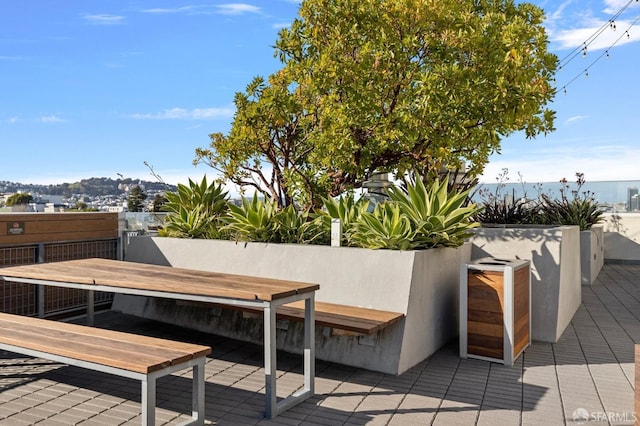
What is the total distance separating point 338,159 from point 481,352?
3.20 metres

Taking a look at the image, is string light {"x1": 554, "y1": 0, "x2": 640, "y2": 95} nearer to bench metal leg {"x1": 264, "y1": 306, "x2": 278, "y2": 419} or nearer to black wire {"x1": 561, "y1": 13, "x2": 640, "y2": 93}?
black wire {"x1": 561, "y1": 13, "x2": 640, "y2": 93}

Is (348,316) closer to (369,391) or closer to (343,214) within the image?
(369,391)

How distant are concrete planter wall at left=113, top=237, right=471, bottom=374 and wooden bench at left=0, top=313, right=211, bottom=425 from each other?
1560mm

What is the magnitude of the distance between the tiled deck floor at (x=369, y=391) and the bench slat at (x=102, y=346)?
0.54 meters

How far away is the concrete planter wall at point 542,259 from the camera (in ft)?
17.9

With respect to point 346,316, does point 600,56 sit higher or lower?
higher

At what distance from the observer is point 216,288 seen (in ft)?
11.7

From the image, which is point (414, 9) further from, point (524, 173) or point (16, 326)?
point (524, 173)

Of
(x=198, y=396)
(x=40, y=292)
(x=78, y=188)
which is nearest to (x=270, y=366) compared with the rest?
(x=198, y=396)

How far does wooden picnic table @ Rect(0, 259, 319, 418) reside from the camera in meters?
3.38

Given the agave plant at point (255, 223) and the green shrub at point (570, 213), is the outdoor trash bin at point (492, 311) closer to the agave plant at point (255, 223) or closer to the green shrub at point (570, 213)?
the agave plant at point (255, 223)

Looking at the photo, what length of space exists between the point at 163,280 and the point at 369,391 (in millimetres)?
1801

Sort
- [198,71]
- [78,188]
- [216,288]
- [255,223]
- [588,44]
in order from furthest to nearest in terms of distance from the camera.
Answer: [78,188]
[588,44]
[198,71]
[255,223]
[216,288]

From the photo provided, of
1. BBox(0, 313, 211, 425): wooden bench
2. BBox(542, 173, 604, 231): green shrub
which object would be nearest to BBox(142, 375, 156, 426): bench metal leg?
BBox(0, 313, 211, 425): wooden bench
